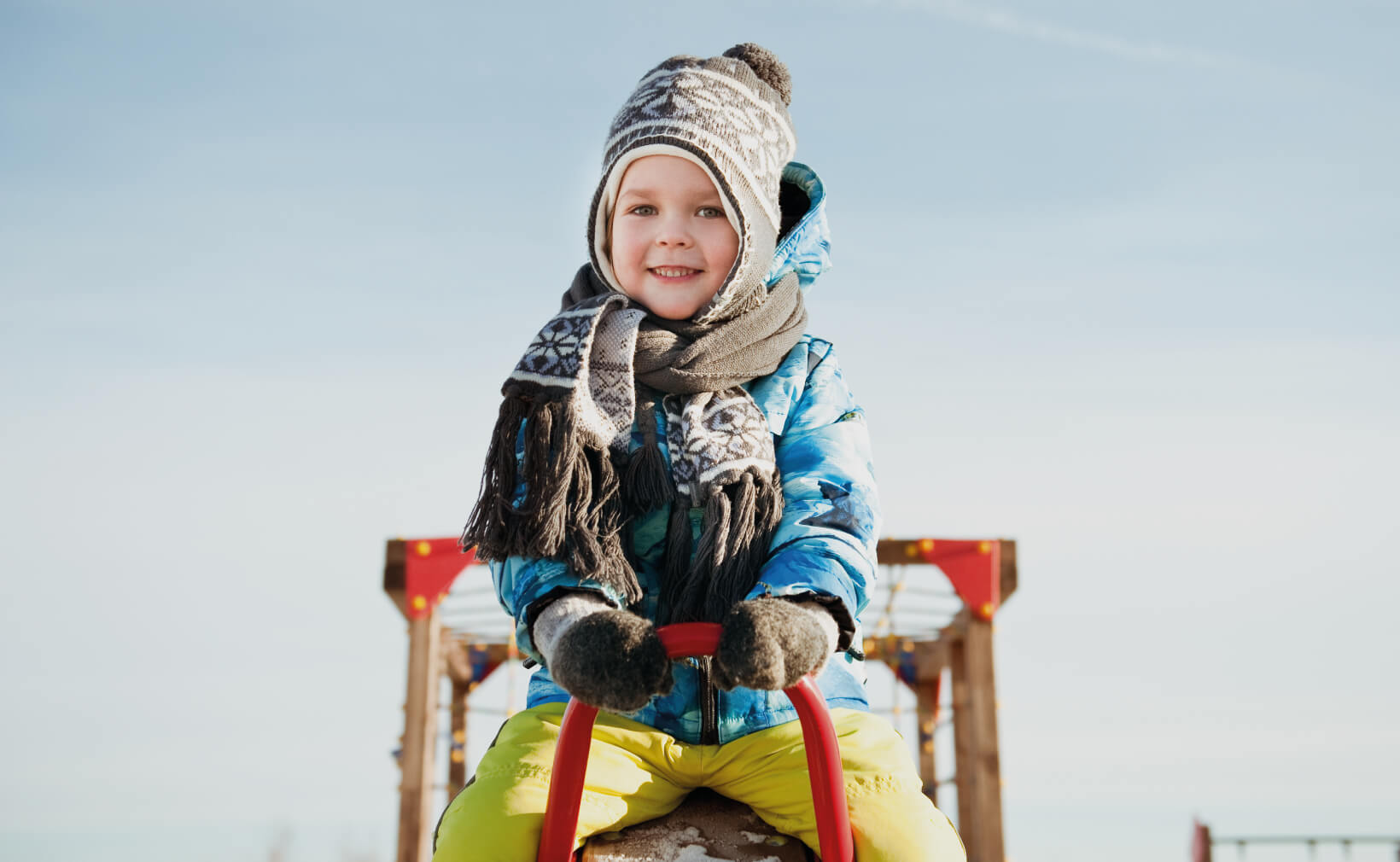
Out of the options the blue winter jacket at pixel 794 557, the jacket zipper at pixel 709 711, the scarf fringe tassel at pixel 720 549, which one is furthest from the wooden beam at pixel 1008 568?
the jacket zipper at pixel 709 711

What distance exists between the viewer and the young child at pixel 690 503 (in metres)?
1.97

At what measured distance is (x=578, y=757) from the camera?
6.25ft

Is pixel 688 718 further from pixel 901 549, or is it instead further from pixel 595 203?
pixel 901 549

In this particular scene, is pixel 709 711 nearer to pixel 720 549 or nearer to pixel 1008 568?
pixel 720 549

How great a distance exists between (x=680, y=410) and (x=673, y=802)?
27.2 inches

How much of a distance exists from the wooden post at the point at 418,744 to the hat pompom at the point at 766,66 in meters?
5.11

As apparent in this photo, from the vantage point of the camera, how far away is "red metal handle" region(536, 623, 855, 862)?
6.22 feet

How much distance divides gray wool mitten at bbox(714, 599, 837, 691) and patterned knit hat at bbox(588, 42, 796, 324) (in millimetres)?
750

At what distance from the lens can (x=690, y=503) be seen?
2.28 metres

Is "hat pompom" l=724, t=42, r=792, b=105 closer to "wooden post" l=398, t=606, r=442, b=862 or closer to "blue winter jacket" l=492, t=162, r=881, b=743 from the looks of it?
"blue winter jacket" l=492, t=162, r=881, b=743

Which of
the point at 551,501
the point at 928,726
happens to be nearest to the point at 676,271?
the point at 551,501

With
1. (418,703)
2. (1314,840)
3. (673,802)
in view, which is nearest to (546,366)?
(673,802)

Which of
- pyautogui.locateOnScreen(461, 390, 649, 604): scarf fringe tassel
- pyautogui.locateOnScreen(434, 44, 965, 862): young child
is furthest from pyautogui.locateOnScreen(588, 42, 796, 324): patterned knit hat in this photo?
pyautogui.locateOnScreen(461, 390, 649, 604): scarf fringe tassel

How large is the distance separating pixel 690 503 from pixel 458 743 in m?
6.93
